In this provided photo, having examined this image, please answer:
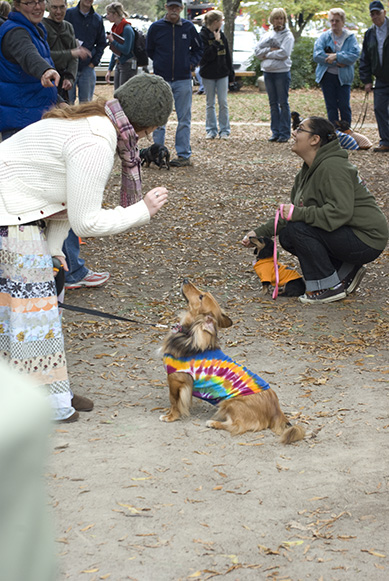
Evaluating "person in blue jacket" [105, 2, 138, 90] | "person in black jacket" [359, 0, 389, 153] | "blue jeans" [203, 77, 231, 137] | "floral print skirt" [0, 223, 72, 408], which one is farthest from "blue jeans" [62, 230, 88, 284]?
"person in black jacket" [359, 0, 389, 153]

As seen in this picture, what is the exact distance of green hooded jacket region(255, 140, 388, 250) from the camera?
6293 millimetres

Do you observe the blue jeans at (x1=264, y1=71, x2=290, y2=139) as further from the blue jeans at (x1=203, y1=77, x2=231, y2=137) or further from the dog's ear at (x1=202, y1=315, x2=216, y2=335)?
the dog's ear at (x1=202, y1=315, x2=216, y2=335)

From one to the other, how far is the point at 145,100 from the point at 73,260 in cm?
312

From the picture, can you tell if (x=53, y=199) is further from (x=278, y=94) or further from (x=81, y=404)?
(x=278, y=94)

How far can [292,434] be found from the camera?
404 centimetres

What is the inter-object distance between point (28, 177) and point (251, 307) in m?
3.15

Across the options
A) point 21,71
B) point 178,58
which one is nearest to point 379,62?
point 178,58

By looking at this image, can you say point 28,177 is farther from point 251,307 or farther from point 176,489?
point 251,307

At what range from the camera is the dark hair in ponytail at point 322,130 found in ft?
20.9

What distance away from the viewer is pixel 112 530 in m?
3.20

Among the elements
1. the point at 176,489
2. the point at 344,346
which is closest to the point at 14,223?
the point at 176,489

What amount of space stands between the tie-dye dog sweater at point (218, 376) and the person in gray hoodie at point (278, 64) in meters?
10.9

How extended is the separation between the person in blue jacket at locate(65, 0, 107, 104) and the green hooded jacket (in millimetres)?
5920

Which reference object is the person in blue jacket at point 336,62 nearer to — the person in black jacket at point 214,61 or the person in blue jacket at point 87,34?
the person in black jacket at point 214,61
